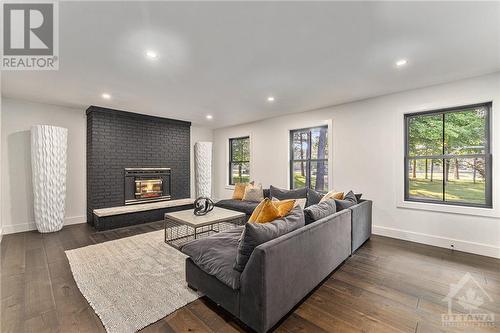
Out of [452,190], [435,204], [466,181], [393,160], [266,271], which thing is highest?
[393,160]

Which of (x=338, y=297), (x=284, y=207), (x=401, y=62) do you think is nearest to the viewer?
(x=338, y=297)

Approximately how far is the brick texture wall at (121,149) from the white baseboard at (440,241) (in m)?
4.89

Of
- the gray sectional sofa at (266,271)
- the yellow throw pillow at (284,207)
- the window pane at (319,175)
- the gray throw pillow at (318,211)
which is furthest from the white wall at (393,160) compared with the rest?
the yellow throw pillow at (284,207)

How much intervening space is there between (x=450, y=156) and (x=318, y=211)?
8.73ft

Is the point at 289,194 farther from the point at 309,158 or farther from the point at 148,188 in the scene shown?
the point at 148,188

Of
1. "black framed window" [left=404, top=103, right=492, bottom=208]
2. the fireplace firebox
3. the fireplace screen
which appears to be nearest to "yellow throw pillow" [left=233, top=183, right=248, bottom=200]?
the fireplace firebox

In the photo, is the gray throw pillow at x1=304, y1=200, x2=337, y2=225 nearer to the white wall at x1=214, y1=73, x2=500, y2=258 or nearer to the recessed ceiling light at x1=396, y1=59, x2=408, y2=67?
the white wall at x1=214, y1=73, x2=500, y2=258

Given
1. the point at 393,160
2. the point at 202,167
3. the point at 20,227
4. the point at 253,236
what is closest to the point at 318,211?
the point at 253,236

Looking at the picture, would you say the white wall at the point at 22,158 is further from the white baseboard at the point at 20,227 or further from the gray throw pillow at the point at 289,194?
the gray throw pillow at the point at 289,194

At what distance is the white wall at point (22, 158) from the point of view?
13.1 ft

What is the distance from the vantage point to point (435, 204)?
342 cm

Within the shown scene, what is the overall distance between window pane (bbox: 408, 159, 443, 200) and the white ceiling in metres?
1.29

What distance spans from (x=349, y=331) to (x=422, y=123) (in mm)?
3575

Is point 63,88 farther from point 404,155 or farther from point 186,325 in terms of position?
point 404,155
